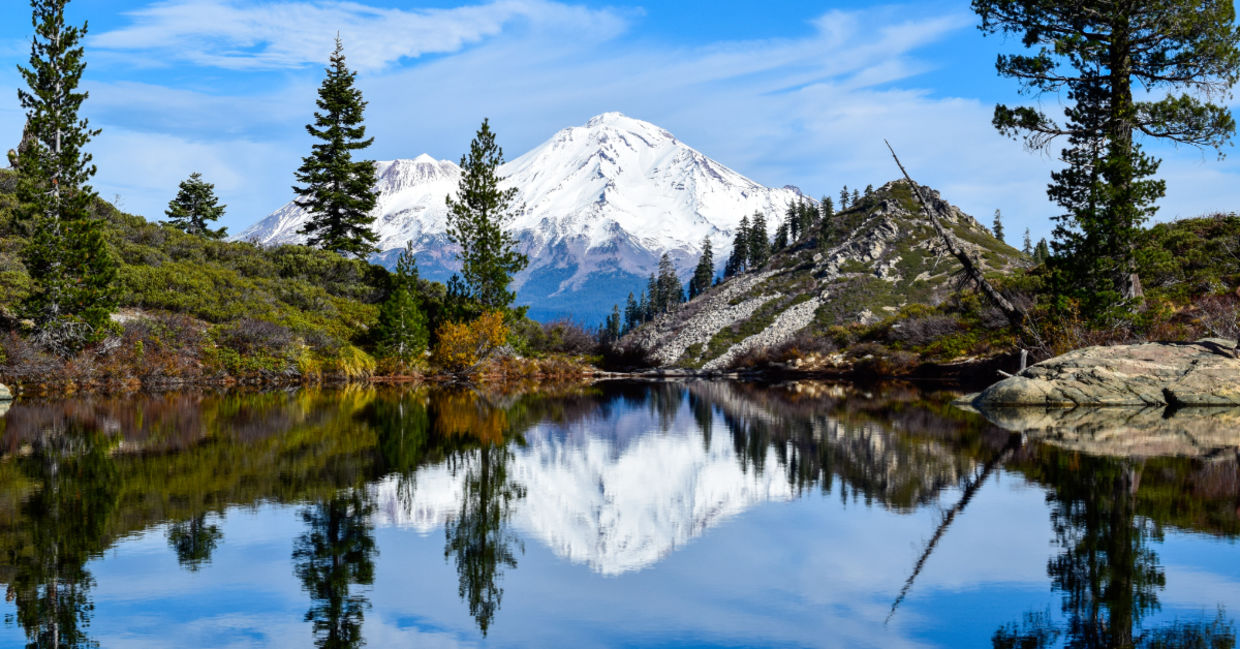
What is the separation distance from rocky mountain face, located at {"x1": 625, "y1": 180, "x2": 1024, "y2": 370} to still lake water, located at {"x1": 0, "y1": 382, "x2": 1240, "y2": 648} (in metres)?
48.3

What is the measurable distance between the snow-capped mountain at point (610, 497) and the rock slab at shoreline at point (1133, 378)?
40.1ft

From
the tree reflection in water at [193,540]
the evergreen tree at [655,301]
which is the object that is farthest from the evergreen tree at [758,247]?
the tree reflection in water at [193,540]

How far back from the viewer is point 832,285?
8994cm

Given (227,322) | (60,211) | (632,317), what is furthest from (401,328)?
(632,317)

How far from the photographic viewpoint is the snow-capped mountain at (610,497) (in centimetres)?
823

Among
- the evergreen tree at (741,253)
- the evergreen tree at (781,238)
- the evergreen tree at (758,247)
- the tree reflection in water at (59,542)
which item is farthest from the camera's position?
the evergreen tree at (781,238)

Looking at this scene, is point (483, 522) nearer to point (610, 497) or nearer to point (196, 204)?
point (610, 497)

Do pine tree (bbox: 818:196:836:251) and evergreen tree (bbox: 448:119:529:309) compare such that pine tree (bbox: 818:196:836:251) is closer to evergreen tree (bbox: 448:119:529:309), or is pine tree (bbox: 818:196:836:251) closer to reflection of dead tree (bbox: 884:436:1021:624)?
evergreen tree (bbox: 448:119:529:309)

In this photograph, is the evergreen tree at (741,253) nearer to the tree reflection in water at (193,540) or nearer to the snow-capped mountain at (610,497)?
the snow-capped mountain at (610,497)

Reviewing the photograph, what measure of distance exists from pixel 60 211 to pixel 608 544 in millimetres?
29531

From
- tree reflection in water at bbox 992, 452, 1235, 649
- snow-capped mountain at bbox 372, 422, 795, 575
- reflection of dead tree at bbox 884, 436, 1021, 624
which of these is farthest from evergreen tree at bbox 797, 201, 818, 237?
tree reflection in water at bbox 992, 452, 1235, 649

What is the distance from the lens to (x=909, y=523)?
29.3 feet

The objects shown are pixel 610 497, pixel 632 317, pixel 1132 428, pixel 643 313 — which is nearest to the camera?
pixel 610 497

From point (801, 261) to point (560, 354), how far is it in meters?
63.6
